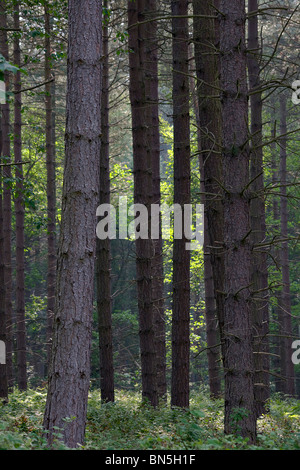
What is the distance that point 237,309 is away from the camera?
6.68m

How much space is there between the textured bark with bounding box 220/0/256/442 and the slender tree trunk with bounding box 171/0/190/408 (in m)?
3.21

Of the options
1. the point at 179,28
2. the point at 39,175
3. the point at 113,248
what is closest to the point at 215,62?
the point at 179,28

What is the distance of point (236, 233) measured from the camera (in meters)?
6.73

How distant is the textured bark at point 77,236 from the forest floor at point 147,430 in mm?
471

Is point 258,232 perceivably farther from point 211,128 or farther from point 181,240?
point 211,128

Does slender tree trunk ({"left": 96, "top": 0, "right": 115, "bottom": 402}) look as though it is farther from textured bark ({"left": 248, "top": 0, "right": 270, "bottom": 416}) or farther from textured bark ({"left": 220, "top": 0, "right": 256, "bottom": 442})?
textured bark ({"left": 220, "top": 0, "right": 256, "bottom": 442})

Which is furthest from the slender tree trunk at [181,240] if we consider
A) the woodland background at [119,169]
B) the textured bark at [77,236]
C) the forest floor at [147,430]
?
the textured bark at [77,236]

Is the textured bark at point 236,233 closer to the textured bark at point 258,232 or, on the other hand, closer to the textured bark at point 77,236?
the textured bark at point 77,236

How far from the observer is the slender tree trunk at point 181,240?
10164 mm

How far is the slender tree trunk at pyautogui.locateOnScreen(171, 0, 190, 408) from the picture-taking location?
10164 millimetres

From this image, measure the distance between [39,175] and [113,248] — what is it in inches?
381

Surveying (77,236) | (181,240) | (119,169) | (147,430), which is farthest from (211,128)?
(119,169)

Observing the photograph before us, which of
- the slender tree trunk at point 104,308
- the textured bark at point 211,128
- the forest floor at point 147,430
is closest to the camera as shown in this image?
the forest floor at point 147,430

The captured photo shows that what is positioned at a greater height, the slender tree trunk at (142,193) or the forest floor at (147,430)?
the slender tree trunk at (142,193)
